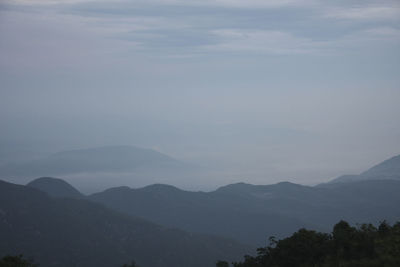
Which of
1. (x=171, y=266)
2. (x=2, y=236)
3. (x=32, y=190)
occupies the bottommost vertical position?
(x=171, y=266)

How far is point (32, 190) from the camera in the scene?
190625 mm

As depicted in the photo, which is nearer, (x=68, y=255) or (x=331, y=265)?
(x=331, y=265)

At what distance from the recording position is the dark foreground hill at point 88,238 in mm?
150250

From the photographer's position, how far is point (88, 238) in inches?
6476

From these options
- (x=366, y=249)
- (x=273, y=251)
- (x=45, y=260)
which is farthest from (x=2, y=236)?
(x=366, y=249)

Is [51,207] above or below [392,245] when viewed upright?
above

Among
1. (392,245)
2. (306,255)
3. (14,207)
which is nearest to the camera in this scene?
(392,245)

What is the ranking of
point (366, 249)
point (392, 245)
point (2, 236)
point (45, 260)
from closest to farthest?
point (392, 245) → point (366, 249) → point (45, 260) → point (2, 236)

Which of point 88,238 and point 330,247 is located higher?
point 88,238

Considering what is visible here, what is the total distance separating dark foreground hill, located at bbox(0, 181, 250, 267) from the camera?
150 meters

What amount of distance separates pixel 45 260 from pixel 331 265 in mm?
114106

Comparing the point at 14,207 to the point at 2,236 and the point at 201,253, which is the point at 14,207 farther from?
the point at 201,253

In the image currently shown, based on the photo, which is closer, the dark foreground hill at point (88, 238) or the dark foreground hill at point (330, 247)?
the dark foreground hill at point (330, 247)

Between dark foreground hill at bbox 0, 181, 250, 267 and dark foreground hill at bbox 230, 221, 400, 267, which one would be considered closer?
dark foreground hill at bbox 230, 221, 400, 267
